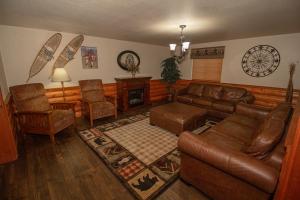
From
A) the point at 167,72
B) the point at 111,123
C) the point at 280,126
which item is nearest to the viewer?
the point at 280,126

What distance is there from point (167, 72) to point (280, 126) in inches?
176

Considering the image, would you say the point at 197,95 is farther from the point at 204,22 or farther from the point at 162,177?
the point at 162,177

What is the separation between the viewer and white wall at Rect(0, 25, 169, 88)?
3041 millimetres

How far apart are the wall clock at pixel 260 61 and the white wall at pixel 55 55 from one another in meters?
3.11

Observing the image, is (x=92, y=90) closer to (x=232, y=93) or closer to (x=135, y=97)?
(x=135, y=97)

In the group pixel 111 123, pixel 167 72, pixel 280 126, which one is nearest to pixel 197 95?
pixel 167 72

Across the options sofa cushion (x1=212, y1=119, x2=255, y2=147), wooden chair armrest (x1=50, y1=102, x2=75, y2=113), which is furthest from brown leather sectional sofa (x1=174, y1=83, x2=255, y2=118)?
wooden chair armrest (x1=50, y1=102, x2=75, y2=113)

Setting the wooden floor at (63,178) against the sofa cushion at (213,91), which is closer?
the wooden floor at (63,178)

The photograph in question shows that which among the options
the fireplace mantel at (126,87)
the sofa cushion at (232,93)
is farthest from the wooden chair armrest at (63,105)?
the sofa cushion at (232,93)

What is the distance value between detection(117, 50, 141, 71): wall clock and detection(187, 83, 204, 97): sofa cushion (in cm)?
205

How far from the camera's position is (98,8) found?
207 cm

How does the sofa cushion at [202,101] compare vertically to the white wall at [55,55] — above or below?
below

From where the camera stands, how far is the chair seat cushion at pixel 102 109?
3503 millimetres

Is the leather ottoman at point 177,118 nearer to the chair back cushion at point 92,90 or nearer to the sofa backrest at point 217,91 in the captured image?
the sofa backrest at point 217,91
